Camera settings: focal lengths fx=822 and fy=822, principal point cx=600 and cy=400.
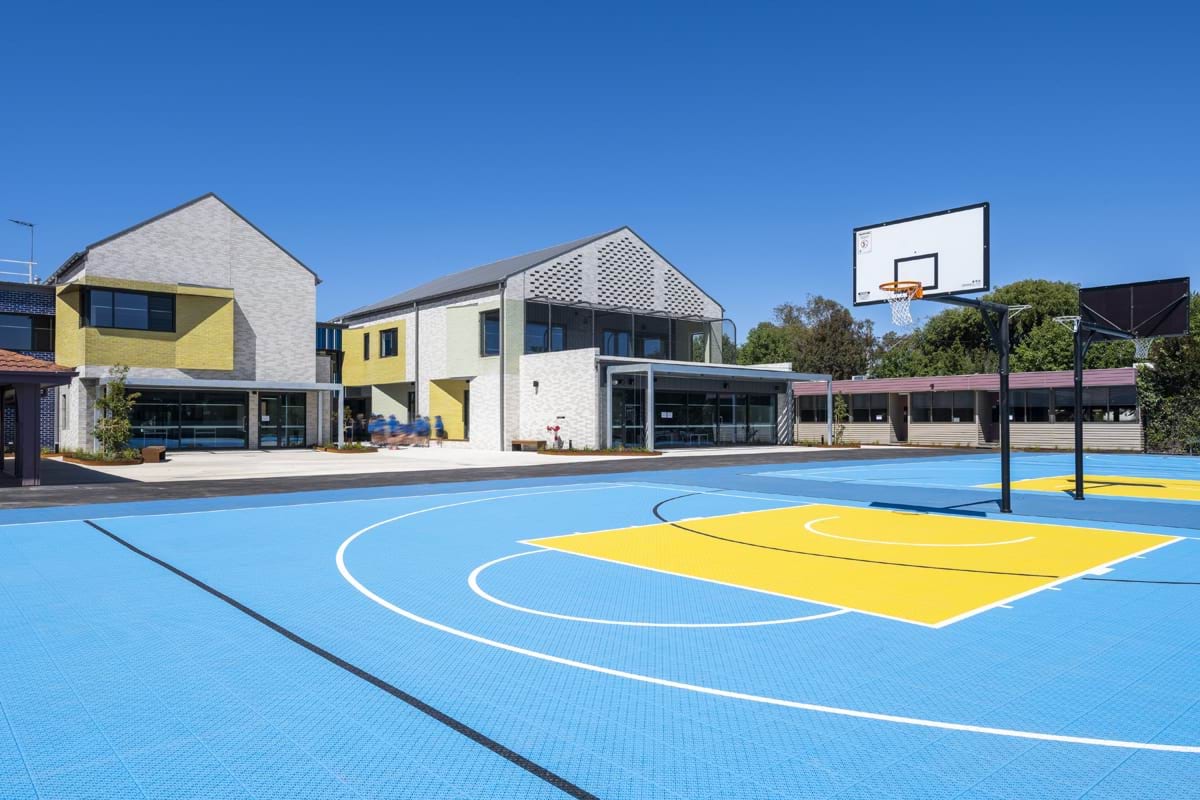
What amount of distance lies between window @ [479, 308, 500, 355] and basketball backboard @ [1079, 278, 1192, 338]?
2571 cm

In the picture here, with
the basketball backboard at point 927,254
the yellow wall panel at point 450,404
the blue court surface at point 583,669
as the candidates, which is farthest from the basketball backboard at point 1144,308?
the yellow wall panel at point 450,404

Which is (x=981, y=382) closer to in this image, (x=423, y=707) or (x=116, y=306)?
(x=116, y=306)

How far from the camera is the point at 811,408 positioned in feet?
167

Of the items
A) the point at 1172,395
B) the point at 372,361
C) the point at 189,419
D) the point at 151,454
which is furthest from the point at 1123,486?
the point at 372,361

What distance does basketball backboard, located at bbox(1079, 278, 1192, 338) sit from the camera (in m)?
21.4

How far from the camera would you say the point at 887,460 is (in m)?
33.7

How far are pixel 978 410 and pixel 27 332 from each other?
46.5 meters

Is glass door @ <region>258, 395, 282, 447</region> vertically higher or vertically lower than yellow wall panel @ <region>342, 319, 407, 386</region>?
lower

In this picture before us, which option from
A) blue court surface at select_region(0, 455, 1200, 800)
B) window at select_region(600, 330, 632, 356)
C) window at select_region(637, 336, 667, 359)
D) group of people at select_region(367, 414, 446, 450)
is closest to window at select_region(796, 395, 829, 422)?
window at select_region(637, 336, 667, 359)

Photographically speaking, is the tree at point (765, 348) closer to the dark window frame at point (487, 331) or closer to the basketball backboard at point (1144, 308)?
the dark window frame at point (487, 331)

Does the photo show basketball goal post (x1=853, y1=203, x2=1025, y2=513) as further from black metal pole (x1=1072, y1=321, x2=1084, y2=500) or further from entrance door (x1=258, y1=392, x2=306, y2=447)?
entrance door (x1=258, y1=392, x2=306, y2=447)

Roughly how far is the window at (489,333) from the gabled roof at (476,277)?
1.55 metres

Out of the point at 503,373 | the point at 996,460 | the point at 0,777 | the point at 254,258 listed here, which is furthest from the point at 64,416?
the point at 996,460

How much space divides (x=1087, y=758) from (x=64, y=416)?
41.1 meters
